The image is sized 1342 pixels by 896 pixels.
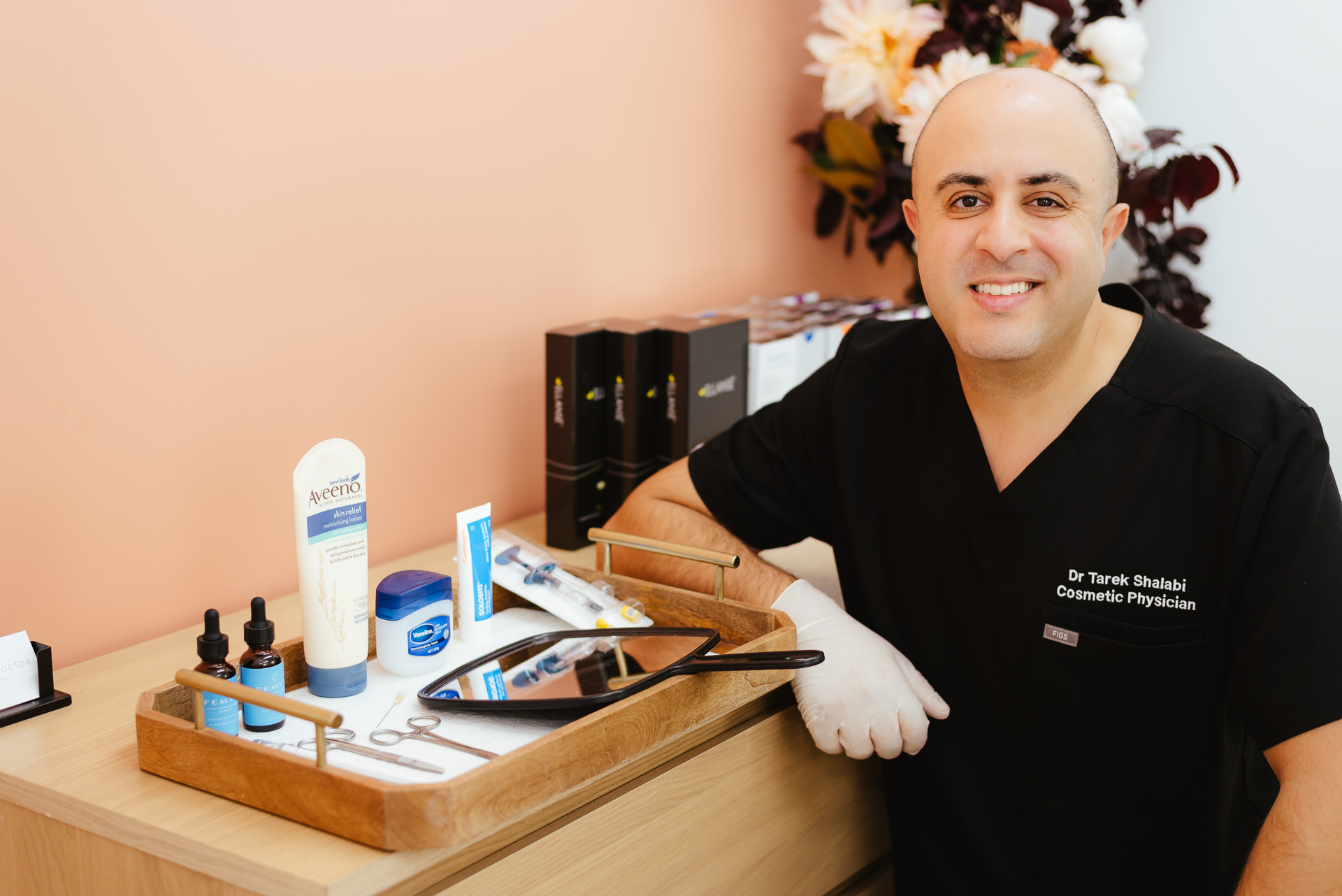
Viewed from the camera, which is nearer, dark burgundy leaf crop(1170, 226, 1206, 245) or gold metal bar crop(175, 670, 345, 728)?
gold metal bar crop(175, 670, 345, 728)

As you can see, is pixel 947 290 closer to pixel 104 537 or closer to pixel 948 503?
pixel 948 503

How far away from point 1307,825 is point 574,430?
2.95ft

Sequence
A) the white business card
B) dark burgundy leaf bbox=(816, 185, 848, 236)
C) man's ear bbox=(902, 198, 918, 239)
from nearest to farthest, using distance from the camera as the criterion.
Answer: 1. the white business card
2. man's ear bbox=(902, 198, 918, 239)
3. dark burgundy leaf bbox=(816, 185, 848, 236)

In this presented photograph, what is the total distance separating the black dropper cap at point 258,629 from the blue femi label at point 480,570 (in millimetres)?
210

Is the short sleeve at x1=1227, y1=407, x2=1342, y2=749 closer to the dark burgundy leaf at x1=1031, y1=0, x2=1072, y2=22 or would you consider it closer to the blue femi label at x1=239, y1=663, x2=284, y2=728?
the blue femi label at x1=239, y1=663, x2=284, y2=728

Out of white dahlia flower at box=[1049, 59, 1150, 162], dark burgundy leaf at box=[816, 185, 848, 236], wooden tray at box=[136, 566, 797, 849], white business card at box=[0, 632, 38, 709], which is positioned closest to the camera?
wooden tray at box=[136, 566, 797, 849]

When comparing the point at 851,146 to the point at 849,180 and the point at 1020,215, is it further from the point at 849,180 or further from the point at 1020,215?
the point at 1020,215

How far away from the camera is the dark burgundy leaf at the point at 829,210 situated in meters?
2.08

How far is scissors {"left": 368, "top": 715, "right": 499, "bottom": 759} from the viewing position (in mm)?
852

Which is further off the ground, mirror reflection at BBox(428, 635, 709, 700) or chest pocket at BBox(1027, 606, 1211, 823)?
mirror reflection at BBox(428, 635, 709, 700)

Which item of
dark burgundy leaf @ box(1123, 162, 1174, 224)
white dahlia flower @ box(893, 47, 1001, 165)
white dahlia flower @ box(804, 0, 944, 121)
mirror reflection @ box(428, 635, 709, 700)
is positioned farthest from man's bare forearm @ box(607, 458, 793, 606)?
dark burgundy leaf @ box(1123, 162, 1174, 224)

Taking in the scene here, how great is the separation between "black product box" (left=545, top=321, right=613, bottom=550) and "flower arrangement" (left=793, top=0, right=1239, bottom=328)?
645 mm

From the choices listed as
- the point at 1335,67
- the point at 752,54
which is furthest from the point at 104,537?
the point at 1335,67

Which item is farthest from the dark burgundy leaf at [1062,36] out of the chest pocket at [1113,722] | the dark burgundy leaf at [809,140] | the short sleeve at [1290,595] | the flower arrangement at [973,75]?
the chest pocket at [1113,722]
